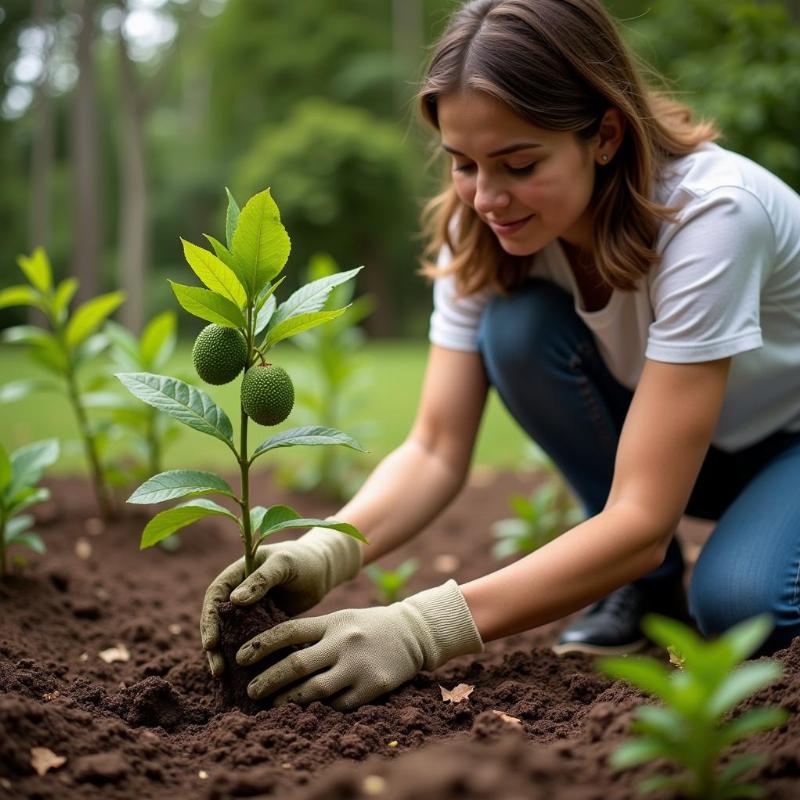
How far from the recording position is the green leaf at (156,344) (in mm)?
2629

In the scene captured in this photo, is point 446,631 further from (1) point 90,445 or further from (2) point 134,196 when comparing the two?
(2) point 134,196

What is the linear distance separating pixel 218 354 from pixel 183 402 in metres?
0.11

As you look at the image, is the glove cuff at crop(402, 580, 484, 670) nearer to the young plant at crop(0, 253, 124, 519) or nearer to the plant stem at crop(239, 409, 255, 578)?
the plant stem at crop(239, 409, 255, 578)

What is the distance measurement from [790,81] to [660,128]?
1.43 metres

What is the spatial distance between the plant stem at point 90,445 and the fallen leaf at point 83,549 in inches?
4.9

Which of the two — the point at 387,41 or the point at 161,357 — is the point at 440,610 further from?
the point at 387,41

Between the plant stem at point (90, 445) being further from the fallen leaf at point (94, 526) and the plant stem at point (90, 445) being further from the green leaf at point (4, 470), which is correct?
the green leaf at point (4, 470)

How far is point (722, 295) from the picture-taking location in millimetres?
1575

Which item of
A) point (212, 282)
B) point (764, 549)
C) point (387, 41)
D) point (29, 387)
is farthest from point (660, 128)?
point (387, 41)

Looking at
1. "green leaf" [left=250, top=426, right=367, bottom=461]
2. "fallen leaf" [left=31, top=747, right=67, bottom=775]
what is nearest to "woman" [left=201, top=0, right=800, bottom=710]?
"green leaf" [left=250, top=426, right=367, bottom=461]

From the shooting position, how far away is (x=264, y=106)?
67.2ft

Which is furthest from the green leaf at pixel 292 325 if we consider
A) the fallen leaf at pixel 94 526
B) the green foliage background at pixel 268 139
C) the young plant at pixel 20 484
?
the green foliage background at pixel 268 139

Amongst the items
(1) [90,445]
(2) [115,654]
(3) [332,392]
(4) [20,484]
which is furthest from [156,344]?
(2) [115,654]

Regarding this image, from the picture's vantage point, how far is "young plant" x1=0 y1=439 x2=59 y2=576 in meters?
1.97
